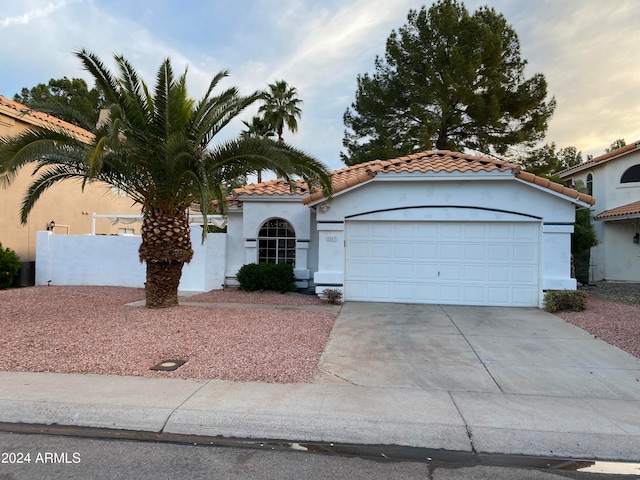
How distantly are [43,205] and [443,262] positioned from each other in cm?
1532

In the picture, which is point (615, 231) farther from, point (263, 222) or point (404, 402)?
point (404, 402)

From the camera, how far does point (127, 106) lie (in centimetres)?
884

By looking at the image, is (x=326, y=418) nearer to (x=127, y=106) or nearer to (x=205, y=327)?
(x=205, y=327)

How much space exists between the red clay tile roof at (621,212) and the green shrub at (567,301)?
852cm

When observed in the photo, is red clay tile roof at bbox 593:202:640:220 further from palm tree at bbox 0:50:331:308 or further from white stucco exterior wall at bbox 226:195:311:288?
palm tree at bbox 0:50:331:308

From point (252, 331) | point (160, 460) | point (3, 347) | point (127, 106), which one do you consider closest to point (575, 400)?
point (160, 460)

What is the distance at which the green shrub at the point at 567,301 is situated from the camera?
10500 mm

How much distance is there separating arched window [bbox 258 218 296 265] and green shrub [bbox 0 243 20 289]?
7.88m

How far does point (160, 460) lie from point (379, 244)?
8.95 meters

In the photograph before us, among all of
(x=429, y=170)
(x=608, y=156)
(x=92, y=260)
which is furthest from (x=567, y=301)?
Answer: (x=92, y=260)

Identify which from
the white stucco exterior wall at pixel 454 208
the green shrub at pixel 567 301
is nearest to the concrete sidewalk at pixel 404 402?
the green shrub at pixel 567 301

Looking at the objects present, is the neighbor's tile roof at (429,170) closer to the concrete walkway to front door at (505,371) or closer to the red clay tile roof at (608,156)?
the concrete walkway to front door at (505,371)

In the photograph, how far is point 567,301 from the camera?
10523 mm

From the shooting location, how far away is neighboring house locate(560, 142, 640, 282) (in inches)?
710
